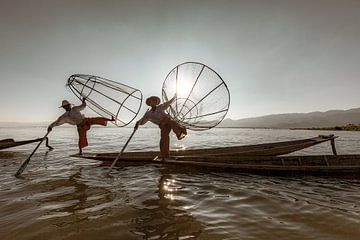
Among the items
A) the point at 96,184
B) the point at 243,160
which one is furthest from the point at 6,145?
the point at 243,160

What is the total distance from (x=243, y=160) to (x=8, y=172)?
31.6ft

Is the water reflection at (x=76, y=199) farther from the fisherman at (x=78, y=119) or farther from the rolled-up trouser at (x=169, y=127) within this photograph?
the fisherman at (x=78, y=119)

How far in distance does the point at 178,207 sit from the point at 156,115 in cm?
488

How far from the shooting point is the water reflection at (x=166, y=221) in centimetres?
435

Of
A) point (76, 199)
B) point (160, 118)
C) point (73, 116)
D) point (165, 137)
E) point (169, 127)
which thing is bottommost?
point (76, 199)

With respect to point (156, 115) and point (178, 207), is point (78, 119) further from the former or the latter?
point (178, 207)

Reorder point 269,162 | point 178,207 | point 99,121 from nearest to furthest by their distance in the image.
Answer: point 178,207, point 269,162, point 99,121

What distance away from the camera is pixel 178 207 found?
5785 millimetres

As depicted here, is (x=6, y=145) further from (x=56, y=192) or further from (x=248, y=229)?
(x=248, y=229)

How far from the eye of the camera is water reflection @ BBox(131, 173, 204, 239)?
4.35 m

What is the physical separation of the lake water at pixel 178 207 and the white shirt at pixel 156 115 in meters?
2.18

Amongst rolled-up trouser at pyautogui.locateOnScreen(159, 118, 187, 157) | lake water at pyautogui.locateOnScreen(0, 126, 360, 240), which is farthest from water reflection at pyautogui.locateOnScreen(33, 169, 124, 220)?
rolled-up trouser at pyautogui.locateOnScreen(159, 118, 187, 157)

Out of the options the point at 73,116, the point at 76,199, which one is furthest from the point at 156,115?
the point at 76,199

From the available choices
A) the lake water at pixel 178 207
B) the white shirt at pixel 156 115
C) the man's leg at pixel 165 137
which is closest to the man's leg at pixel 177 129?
the man's leg at pixel 165 137
